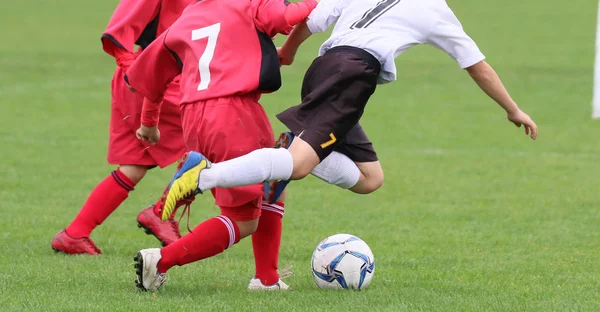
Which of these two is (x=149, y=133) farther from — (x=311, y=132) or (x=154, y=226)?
(x=311, y=132)

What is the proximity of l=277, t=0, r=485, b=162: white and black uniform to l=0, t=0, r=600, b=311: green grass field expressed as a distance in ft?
2.63

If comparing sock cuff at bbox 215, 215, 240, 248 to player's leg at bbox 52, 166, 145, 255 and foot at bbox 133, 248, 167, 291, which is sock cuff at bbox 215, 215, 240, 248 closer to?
foot at bbox 133, 248, 167, 291

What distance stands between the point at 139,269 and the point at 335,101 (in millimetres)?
1160

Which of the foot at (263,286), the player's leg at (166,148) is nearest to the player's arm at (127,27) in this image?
the player's leg at (166,148)

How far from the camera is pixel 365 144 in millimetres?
5285

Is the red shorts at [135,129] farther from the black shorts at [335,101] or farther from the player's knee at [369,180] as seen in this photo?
the black shorts at [335,101]

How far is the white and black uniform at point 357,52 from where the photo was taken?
467cm

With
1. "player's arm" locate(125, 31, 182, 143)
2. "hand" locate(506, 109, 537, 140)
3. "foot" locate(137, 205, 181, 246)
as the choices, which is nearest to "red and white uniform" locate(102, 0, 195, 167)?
"foot" locate(137, 205, 181, 246)

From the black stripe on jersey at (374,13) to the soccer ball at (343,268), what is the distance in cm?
109

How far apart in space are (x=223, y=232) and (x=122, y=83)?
5.68 feet

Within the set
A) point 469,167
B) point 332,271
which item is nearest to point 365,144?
point 332,271

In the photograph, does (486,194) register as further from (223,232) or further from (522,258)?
(223,232)

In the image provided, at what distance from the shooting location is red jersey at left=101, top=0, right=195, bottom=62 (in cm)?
597

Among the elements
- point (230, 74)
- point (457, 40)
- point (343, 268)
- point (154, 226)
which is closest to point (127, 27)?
point (154, 226)
